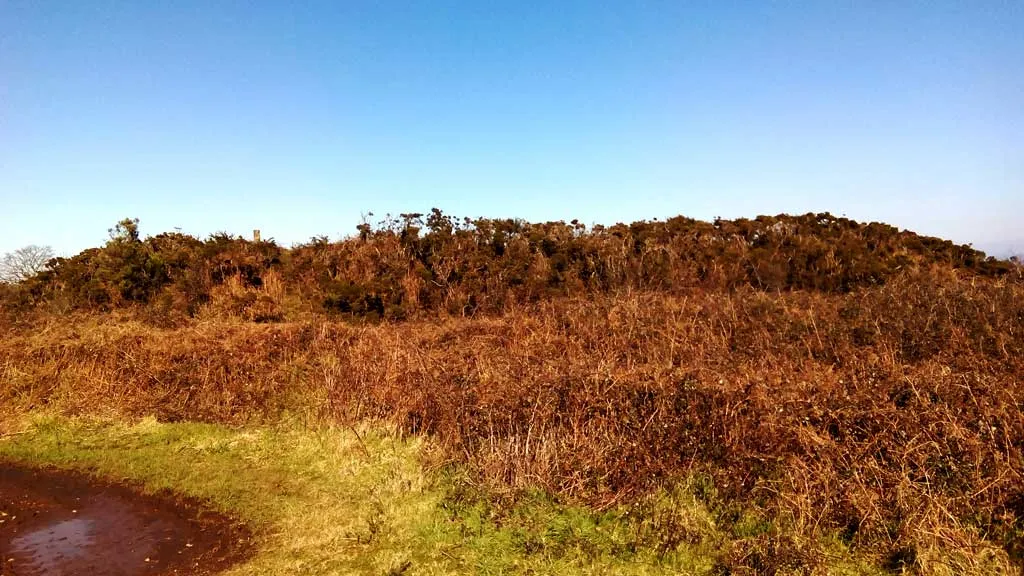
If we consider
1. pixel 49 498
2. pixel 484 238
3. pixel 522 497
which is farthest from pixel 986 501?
pixel 484 238

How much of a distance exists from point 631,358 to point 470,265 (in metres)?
6.20

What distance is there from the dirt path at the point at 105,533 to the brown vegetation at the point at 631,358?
211 cm

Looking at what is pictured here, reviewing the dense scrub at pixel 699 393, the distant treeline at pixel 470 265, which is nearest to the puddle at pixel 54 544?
the dense scrub at pixel 699 393

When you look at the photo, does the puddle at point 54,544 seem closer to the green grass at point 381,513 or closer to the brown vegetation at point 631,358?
the green grass at point 381,513

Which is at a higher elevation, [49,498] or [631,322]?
[631,322]

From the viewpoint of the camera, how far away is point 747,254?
1377 centimetres

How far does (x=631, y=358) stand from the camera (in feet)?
27.9

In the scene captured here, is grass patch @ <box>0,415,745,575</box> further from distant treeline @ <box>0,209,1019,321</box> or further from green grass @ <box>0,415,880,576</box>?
distant treeline @ <box>0,209,1019,321</box>

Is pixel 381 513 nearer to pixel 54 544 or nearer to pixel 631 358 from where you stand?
pixel 54 544

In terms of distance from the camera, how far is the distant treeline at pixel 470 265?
13.0 metres

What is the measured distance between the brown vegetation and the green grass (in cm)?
31

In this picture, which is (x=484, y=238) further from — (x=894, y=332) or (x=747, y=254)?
(x=894, y=332)

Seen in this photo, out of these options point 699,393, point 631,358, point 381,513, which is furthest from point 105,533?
point 631,358

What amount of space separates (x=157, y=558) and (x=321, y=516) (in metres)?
1.28
